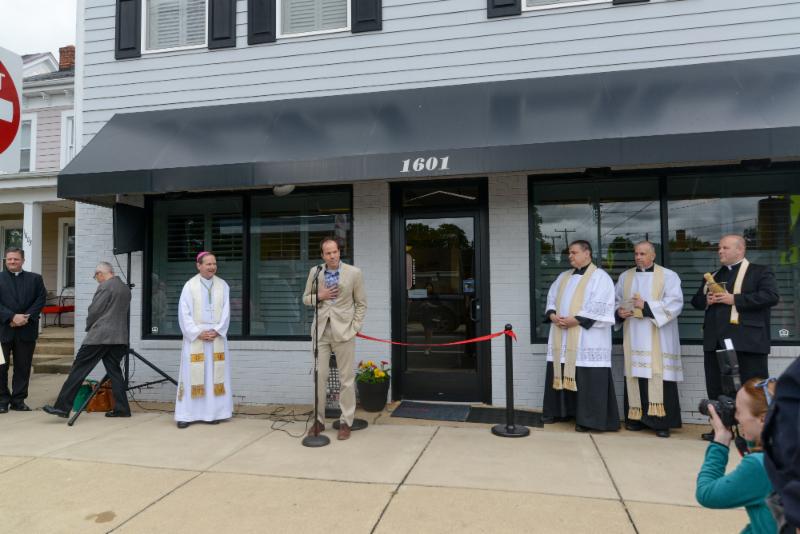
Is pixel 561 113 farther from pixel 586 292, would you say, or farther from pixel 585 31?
A: pixel 586 292

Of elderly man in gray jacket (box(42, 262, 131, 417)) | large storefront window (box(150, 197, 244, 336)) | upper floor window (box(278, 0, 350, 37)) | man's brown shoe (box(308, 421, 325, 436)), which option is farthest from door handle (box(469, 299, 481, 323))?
elderly man in gray jacket (box(42, 262, 131, 417))

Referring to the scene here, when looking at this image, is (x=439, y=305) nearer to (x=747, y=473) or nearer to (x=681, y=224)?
(x=681, y=224)

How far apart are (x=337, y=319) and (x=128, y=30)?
556 centimetres

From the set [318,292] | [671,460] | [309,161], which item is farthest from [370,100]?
[671,460]

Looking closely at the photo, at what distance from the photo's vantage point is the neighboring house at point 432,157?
212 inches

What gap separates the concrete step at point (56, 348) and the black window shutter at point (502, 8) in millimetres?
9317

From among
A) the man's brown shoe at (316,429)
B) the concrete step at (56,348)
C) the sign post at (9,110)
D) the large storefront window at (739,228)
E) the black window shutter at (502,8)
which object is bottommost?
the man's brown shoe at (316,429)

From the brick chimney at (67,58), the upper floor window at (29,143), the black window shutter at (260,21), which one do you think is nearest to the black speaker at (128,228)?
the black window shutter at (260,21)

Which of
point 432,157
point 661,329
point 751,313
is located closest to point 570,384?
point 661,329

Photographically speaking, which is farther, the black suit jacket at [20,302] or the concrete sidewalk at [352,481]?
the black suit jacket at [20,302]

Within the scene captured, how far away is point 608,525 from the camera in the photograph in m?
3.26

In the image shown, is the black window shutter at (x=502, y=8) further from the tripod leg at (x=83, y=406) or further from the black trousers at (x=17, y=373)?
the black trousers at (x=17, y=373)

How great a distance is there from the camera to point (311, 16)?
6934mm

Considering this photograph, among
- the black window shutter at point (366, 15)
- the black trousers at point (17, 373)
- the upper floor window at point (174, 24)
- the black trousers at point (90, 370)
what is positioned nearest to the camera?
the black trousers at point (90, 370)
